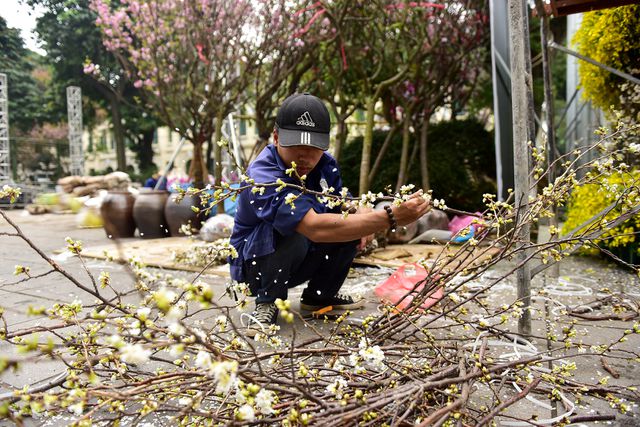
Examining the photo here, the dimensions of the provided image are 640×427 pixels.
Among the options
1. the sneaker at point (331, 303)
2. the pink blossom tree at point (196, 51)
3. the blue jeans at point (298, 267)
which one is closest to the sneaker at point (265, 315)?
the blue jeans at point (298, 267)

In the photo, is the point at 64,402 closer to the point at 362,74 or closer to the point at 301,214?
the point at 301,214

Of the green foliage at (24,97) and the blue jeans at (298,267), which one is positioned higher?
the green foliage at (24,97)

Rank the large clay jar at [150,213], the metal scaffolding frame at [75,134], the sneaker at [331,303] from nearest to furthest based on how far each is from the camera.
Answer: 1. the sneaker at [331,303]
2. the large clay jar at [150,213]
3. the metal scaffolding frame at [75,134]

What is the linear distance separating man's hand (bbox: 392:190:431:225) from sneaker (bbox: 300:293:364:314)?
106 centimetres

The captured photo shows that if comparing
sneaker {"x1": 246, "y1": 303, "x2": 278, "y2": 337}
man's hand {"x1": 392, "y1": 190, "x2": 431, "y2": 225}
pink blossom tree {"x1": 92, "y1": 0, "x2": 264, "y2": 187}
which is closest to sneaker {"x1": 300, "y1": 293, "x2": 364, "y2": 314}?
sneaker {"x1": 246, "y1": 303, "x2": 278, "y2": 337}

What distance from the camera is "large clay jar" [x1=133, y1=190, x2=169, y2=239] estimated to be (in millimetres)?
7152

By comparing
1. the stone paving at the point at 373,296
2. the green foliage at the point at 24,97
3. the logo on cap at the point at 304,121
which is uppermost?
the green foliage at the point at 24,97

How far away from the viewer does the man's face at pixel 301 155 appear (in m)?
2.43

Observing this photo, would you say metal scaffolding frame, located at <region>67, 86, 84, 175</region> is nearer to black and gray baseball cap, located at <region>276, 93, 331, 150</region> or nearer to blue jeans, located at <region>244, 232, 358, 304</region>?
blue jeans, located at <region>244, 232, 358, 304</region>

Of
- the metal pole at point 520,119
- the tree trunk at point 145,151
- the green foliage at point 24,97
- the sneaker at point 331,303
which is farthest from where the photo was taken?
the tree trunk at point 145,151

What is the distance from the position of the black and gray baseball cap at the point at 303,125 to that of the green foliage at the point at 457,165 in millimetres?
5248

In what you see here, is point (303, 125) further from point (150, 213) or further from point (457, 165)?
point (457, 165)

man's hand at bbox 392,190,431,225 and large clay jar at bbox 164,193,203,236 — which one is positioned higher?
man's hand at bbox 392,190,431,225

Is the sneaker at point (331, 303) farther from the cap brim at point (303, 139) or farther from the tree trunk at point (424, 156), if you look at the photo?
the tree trunk at point (424, 156)
